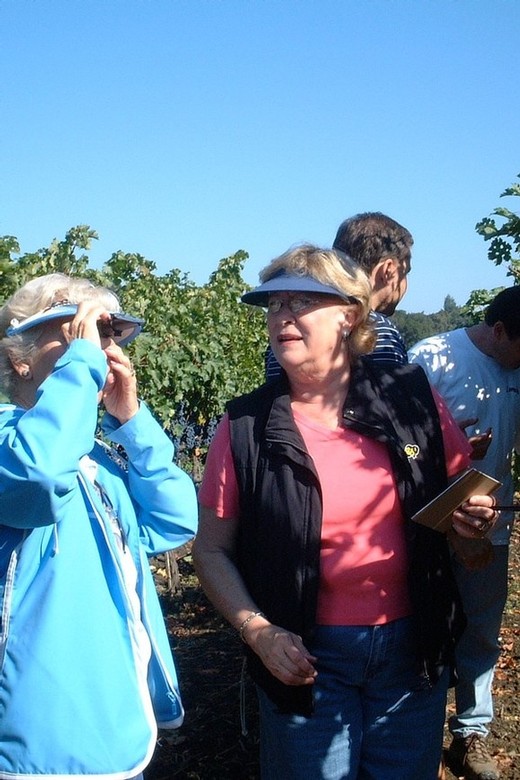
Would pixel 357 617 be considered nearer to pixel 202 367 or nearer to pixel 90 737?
pixel 90 737

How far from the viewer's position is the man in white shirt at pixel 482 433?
366 cm

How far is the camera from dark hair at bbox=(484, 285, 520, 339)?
3576 millimetres

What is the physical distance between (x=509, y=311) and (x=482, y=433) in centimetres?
52

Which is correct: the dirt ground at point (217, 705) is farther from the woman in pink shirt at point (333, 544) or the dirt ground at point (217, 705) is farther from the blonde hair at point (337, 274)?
the blonde hair at point (337, 274)

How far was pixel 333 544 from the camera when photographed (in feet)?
7.85

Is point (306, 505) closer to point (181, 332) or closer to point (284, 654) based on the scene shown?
point (284, 654)

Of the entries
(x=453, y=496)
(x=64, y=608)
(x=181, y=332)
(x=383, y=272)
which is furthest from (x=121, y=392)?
(x=181, y=332)

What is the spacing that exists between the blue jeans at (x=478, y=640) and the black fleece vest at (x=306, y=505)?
1220mm

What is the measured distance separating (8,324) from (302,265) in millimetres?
861

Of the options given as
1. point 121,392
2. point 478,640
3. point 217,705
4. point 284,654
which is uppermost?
point 121,392

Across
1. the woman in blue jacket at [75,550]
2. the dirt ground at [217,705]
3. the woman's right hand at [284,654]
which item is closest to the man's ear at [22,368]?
the woman in blue jacket at [75,550]


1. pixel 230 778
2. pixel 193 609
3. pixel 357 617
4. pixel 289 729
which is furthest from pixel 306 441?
pixel 193 609

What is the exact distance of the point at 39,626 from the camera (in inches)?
72.5

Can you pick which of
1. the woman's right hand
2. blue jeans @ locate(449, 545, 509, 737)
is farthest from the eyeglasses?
blue jeans @ locate(449, 545, 509, 737)
